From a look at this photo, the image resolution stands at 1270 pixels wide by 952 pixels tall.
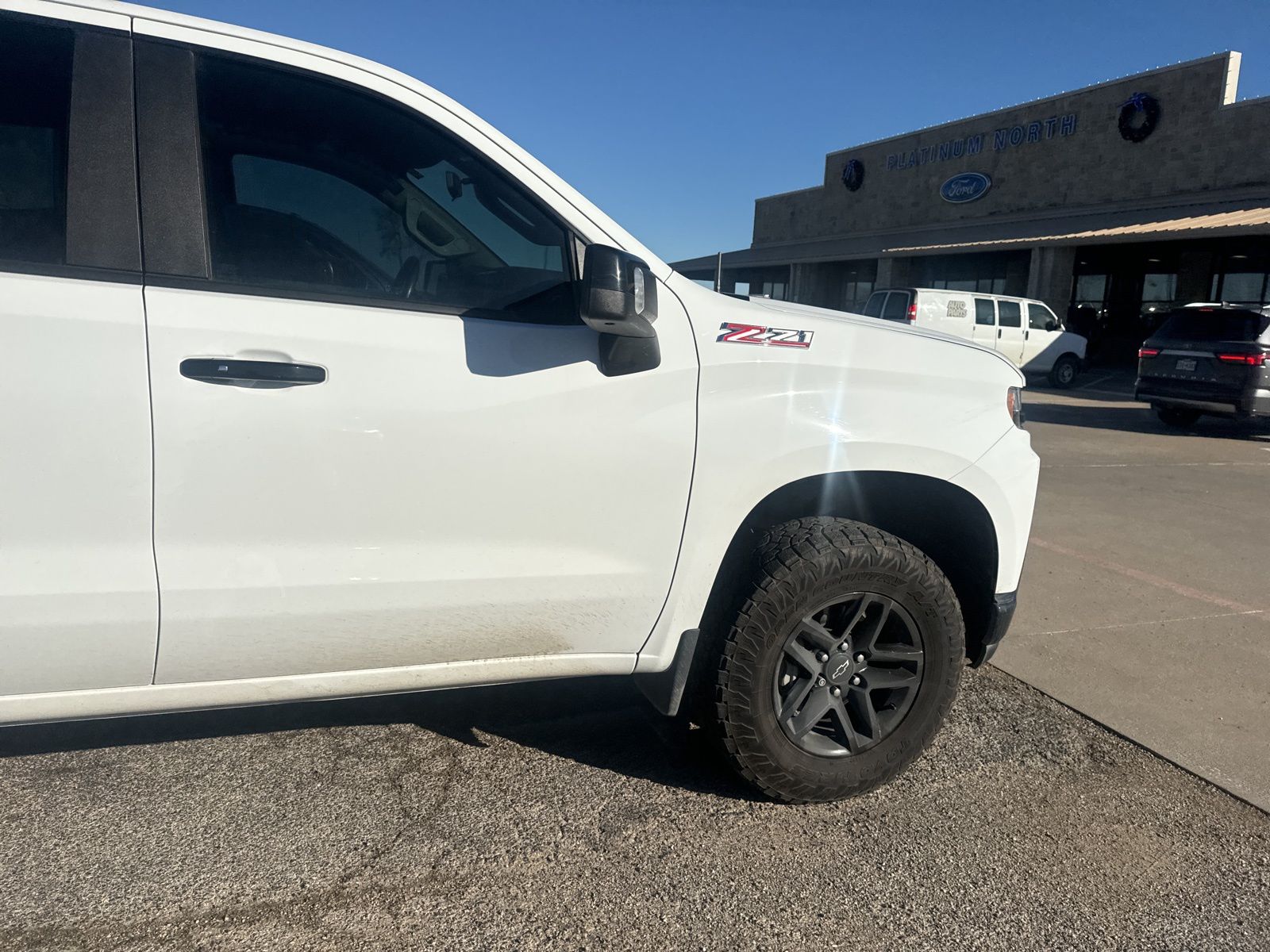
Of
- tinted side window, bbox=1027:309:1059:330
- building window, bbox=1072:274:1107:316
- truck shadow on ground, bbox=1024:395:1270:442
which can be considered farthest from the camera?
building window, bbox=1072:274:1107:316

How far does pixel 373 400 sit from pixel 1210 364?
41.8 feet

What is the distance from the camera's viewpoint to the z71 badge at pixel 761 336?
2.52 metres

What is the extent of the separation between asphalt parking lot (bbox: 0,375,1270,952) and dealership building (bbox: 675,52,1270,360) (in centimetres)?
1535

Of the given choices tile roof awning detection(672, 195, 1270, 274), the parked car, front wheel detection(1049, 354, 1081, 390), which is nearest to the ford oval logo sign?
tile roof awning detection(672, 195, 1270, 274)

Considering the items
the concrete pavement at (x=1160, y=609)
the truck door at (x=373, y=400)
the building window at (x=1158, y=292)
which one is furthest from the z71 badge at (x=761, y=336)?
the building window at (x=1158, y=292)

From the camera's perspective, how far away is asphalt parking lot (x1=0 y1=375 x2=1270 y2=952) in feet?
7.34

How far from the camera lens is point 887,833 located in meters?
2.68

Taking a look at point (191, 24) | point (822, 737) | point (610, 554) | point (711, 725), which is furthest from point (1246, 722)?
point (191, 24)

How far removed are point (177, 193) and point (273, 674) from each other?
1.15 metres

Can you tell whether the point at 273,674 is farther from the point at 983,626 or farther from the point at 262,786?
the point at 983,626

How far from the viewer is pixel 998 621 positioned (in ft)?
9.80

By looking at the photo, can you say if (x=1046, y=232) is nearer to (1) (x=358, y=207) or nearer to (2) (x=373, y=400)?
(1) (x=358, y=207)

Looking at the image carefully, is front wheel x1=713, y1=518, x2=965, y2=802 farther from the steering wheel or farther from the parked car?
the parked car

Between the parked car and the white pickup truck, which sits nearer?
the white pickup truck
